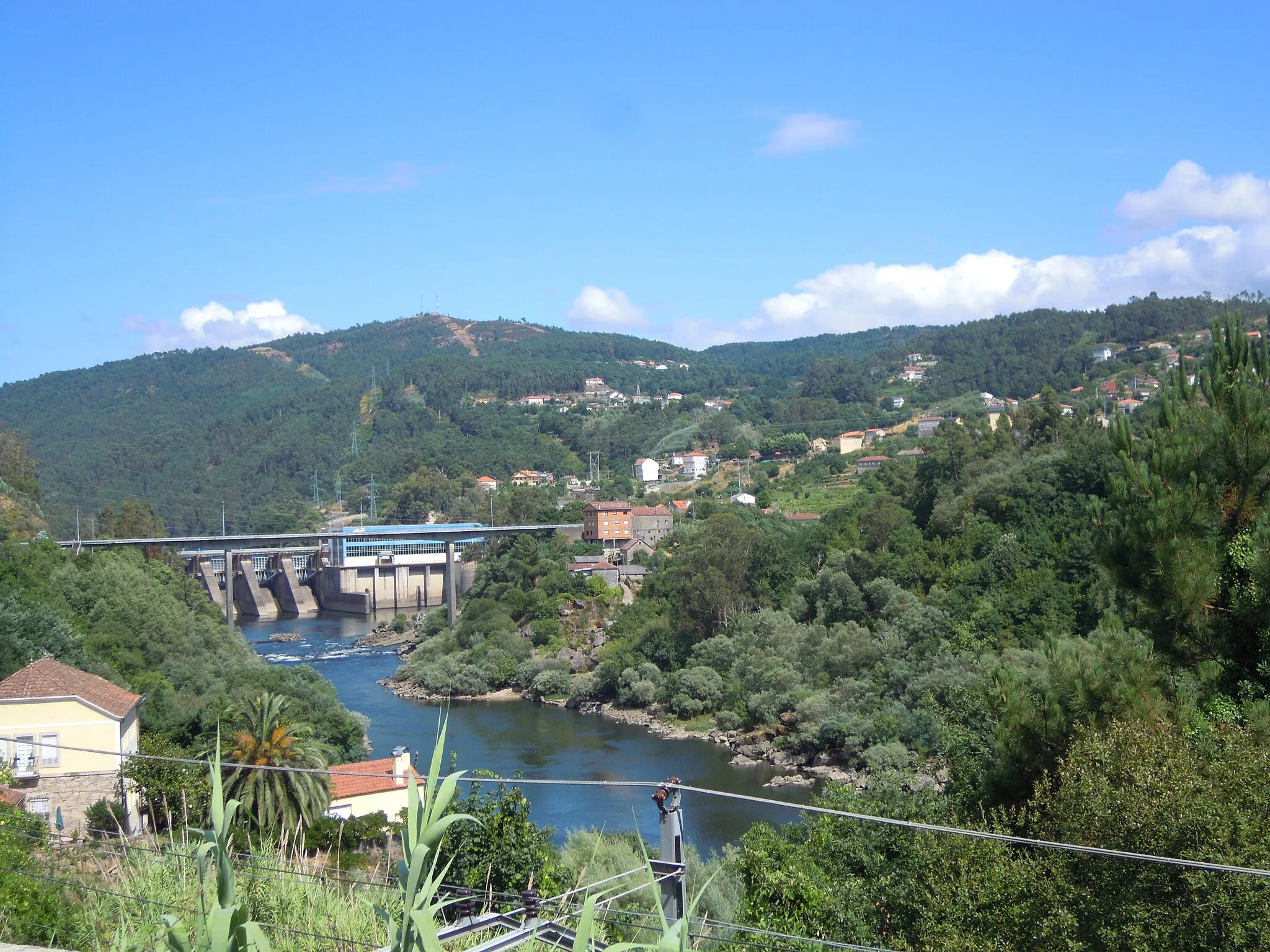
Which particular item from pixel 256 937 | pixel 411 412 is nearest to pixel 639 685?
pixel 256 937

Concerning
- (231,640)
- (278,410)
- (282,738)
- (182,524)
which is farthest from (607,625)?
(278,410)

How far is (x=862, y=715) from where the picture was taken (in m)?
16.9

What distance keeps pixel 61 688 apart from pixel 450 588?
24346mm

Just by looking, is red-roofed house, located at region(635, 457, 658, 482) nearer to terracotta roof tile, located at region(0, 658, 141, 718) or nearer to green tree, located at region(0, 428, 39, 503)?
green tree, located at region(0, 428, 39, 503)

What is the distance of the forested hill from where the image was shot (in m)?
56.8

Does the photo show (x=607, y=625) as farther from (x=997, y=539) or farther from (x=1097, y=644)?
(x=1097, y=644)

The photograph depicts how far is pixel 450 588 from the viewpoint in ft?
110

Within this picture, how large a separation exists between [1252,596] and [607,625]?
21.7 m

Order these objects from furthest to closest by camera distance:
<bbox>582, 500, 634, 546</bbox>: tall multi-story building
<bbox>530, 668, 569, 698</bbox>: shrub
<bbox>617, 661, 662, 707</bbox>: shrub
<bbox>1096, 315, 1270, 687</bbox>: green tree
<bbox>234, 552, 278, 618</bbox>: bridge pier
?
<bbox>234, 552, 278, 618</bbox>: bridge pier, <bbox>582, 500, 634, 546</bbox>: tall multi-story building, <bbox>530, 668, 569, 698</bbox>: shrub, <bbox>617, 661, 662, 707</bbox>: shrub, <bbox>1096, 315, 1270, 687</bbox>: green tree

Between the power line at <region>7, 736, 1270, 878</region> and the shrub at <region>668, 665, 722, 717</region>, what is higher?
the power line at <region>7, 736, 1270, 878</region>

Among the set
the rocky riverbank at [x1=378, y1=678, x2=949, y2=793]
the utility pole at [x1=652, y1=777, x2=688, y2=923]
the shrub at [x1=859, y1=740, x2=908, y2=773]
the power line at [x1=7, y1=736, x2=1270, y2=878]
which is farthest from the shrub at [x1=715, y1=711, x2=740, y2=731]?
the utility pole at [x1=652, y1=777, x2=688, y2=923]

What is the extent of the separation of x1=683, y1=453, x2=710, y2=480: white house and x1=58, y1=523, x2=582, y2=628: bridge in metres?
13.2

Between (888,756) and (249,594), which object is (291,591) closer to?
(249,594)

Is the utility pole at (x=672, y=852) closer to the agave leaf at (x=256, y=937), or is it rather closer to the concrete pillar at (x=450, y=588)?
the agave leaf at (x=256, y=937)
